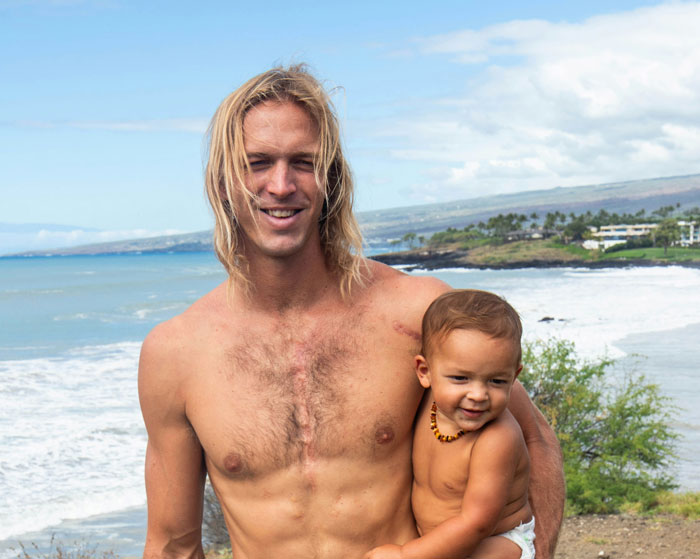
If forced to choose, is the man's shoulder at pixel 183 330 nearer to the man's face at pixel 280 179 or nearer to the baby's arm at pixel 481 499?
the man's face at pixel 280 179

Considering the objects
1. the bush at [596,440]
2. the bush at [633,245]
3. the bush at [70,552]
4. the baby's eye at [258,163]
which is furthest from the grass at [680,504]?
the bush at [633,245]

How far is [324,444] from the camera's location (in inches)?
107

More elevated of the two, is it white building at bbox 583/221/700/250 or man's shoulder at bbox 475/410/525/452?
man's shoulder at bbox 475/410/525/452

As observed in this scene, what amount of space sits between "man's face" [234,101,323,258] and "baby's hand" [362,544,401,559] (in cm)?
99

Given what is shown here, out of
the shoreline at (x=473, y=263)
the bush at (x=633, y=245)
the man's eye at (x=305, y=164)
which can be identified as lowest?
the shoreline at (x=473, y=263)

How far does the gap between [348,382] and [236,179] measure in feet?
2.52

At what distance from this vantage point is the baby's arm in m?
2.50

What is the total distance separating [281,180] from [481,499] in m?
1.17

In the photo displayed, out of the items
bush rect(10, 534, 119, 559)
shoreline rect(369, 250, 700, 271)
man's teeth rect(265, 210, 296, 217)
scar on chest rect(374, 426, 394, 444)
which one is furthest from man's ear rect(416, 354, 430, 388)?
shoreline rect(369, 250, 700, 271)

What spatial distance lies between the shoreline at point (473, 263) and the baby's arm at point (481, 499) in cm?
7113

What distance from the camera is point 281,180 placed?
259cm

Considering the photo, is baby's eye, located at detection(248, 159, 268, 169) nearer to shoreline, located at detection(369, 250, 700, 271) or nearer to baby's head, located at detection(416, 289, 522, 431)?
baby's head, located at detection(416, 289, 522, 431)

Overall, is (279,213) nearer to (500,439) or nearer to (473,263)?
(500,439)

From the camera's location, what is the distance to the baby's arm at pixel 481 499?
8.19ft
